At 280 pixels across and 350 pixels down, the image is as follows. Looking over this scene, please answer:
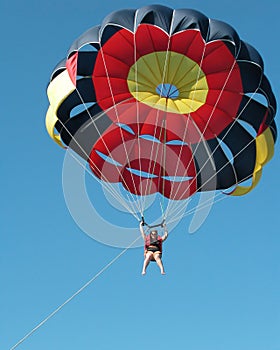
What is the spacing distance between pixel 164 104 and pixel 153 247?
9.79 feet

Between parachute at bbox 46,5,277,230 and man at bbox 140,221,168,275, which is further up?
parachute at bbox 46,5,277,230

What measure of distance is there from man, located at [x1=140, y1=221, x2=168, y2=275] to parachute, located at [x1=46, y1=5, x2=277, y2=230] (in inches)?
28.0

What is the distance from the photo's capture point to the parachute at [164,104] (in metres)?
14.3

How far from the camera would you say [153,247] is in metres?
13.8

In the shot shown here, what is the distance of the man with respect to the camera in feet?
44.9

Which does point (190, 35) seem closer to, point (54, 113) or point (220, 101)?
point (220, 101)

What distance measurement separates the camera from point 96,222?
16344mm

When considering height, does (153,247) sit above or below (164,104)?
below

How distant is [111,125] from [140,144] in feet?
2.32

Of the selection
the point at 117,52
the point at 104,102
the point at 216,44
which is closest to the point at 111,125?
the point at 104,102

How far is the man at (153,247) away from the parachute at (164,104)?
71 centimetres

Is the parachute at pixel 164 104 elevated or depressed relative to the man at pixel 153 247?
elevated

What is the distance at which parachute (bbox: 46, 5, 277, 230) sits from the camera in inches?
562

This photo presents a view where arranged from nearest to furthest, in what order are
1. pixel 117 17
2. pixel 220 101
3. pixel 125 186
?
pixel 117 17 < pixel 220 101 < pixel 125 186
